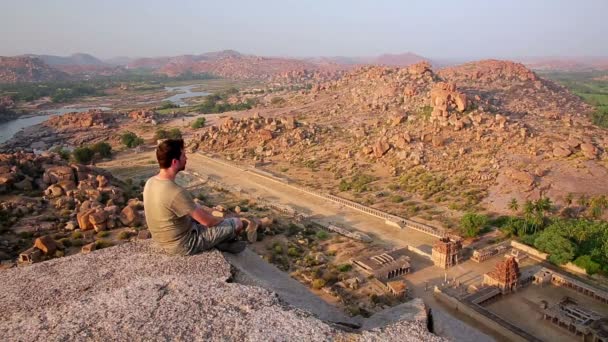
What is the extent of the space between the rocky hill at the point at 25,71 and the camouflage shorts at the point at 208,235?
446 feet

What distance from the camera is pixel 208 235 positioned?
18.2 feet

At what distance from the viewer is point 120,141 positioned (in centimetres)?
4472

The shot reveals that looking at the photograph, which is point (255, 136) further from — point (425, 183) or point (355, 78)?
point (355, 78)

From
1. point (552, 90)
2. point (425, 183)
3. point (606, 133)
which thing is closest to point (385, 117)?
point (425, 183)

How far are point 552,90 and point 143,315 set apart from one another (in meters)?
58.8

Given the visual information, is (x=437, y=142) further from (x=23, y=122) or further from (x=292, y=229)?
(x=23, y=122)

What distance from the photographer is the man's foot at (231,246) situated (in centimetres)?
581

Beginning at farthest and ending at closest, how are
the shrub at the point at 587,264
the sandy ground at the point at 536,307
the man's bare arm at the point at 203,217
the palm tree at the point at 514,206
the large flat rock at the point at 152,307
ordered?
1. the palm tree at the point at 514,206
2. the shrub at the point at 587,264
3. the sandy ground at the point at 536,307
4. the man's bare arm at the point at 203,217
5. the large flat rock at the point at 152,307

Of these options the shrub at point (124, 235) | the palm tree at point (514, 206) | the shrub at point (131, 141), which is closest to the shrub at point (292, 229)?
the shrub at point (124, 235)

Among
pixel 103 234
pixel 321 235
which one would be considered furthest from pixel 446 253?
pixel 103 234

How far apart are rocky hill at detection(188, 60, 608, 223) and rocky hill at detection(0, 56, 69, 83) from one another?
10150 centimetres

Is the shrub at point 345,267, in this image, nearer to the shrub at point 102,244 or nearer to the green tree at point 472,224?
the green tree at point 472,224

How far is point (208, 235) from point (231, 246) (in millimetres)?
457

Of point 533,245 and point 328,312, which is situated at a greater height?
point 328,312
